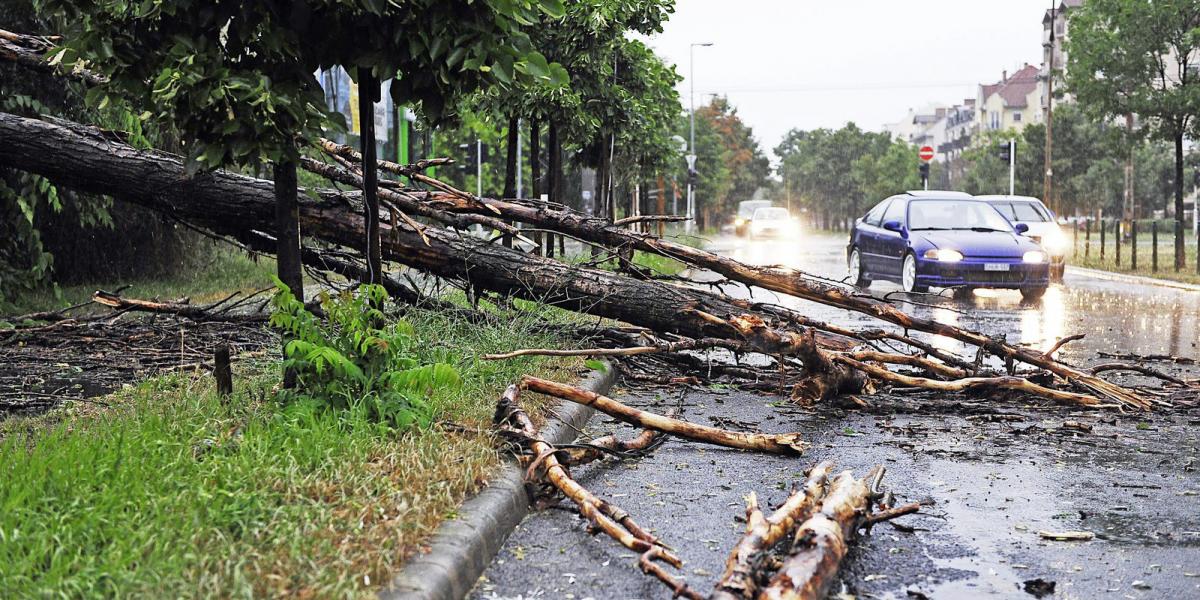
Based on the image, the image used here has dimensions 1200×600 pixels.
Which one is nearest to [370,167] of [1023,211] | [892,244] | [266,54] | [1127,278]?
[266,54]

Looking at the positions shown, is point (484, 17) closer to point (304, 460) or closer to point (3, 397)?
point (304, 460)

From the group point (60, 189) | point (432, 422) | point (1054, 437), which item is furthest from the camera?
point (60, 189)

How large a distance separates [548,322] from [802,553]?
4.87 m

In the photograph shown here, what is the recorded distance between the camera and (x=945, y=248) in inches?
674

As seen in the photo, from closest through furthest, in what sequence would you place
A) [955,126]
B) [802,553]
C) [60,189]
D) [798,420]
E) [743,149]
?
[802,553] < [798,420] < [60,189] < [743,149] < [955,126]

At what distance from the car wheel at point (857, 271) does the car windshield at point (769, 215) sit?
31.0 metres

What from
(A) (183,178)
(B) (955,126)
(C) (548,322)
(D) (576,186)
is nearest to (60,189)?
(A) (183,178)

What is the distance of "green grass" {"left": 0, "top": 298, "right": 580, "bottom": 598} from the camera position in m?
3.23

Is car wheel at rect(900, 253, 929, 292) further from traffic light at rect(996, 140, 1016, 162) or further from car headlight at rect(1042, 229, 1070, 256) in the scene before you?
traffic light at rect(996, 140, 1016, 162)

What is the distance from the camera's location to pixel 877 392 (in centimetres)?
804

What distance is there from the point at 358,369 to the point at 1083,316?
1153cm

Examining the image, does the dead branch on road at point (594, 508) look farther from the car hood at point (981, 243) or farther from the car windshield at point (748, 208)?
the car windshield at point (748, 208)

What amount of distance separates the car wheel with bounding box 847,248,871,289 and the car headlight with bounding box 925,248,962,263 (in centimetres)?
257

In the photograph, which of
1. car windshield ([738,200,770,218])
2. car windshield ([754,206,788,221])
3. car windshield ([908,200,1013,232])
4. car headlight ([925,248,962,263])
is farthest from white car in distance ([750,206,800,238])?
car headlight ([925,248,962,263])
